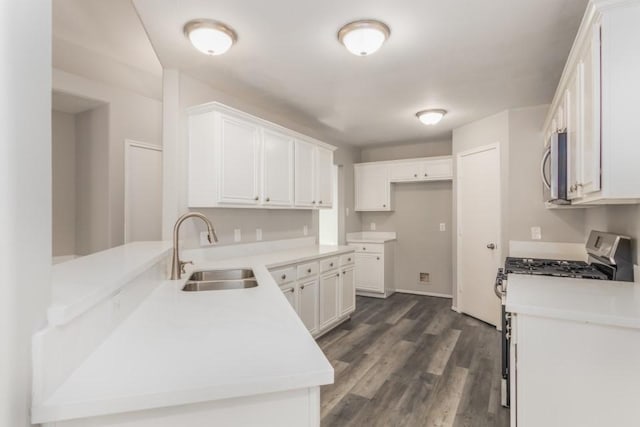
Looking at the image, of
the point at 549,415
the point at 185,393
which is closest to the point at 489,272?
the point at 549,415

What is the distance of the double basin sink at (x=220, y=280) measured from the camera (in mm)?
2127

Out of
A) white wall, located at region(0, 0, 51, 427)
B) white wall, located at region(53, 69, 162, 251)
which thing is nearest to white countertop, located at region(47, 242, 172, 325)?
white wall, located at region(0, 0, 51, 427)

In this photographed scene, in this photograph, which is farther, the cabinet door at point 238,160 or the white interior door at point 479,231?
the white interior door at point 479,231

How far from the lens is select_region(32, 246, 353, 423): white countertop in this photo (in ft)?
2.56

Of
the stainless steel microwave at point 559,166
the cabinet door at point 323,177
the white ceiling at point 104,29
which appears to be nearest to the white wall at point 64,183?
the white ceiling at point 104,29

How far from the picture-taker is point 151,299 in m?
1.61

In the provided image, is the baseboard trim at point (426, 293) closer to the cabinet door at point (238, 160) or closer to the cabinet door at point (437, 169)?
the cabinet door at point (437, 169)

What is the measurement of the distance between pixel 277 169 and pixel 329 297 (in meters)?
1.46

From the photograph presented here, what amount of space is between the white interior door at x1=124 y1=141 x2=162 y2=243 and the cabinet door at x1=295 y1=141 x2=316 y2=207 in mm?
1672

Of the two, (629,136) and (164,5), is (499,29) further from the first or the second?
(164,5)

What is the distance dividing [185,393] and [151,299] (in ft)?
3.11

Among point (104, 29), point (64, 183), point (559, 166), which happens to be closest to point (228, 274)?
point (104, 29)

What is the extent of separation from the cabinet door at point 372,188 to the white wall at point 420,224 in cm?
27

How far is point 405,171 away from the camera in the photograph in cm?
535
